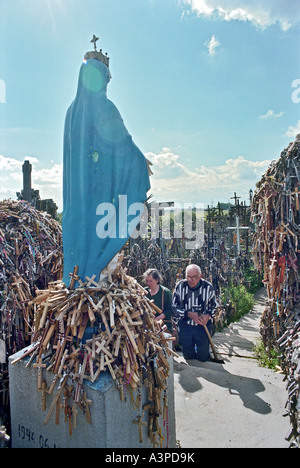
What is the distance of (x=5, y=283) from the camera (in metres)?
3.62

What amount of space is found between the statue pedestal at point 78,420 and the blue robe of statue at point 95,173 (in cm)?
84

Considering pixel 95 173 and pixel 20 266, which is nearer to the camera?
pixel 95 173

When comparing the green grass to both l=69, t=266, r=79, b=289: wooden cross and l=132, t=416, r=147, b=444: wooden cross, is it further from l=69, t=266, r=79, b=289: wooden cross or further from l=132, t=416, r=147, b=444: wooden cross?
→ l=69, t=266, r=79, b=289: wooden cross

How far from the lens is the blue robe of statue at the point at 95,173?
249 centimetres

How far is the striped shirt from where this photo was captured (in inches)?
203

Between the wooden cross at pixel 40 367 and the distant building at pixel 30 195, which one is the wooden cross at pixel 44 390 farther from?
the distant building at pixel 30 195

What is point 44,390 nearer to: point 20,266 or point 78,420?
point 78,420

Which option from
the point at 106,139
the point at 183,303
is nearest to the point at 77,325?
the point at 106,139

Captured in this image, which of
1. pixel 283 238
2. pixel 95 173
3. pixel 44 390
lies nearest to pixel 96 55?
pixel 95 173

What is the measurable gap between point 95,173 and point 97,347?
134cm

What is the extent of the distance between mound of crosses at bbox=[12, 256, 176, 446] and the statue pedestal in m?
0.04

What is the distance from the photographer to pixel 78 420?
6.87 ft

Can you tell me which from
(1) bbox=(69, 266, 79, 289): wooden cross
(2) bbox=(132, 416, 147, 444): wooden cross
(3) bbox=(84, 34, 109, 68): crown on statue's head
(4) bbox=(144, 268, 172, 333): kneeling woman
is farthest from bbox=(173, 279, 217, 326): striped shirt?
(3) bbox=(84, 34, 109, 68): crown on statue's head
